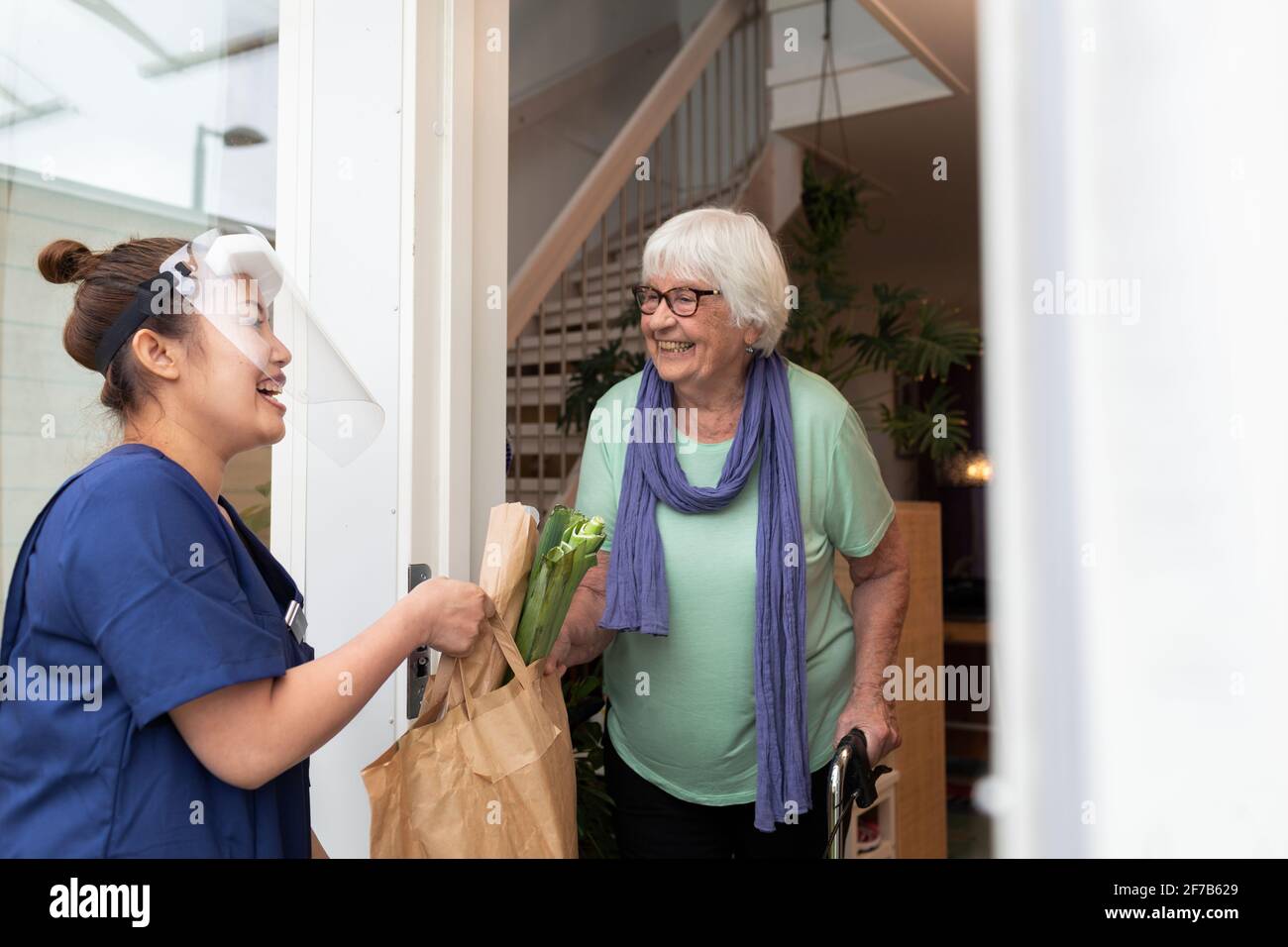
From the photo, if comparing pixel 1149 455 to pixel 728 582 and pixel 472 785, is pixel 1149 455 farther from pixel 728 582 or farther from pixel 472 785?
pixel 728 582

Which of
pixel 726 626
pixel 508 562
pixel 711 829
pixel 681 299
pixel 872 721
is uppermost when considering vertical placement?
pixel 681 299

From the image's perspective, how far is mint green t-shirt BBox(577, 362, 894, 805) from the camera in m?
1.63

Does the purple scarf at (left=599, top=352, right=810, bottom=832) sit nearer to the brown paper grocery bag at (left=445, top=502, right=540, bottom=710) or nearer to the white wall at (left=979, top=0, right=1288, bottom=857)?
the brown paper grocery bag at (left=445, top=502, right=540, bottom=710)

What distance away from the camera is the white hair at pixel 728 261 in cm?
166

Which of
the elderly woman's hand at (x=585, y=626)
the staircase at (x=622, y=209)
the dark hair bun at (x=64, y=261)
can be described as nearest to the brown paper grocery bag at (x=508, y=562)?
the elderly woman's hand at (x=585, y=626)

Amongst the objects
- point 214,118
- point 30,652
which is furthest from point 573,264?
point 30,652

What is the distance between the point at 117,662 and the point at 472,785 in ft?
1.45

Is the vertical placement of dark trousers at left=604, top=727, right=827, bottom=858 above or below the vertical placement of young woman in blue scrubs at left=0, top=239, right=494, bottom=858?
below

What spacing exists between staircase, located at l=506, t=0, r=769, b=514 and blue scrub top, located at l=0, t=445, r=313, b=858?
2897 mm

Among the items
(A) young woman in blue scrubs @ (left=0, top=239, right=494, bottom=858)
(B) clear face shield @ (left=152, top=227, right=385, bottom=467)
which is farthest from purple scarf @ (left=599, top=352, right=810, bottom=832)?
(A) young woman in blue scrubs @ (left=0, top=239, right=494, bottom=858)

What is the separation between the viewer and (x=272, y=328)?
124 cm

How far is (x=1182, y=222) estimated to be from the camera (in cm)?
65

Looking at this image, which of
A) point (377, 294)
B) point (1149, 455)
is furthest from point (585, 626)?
point (1149, 455)
